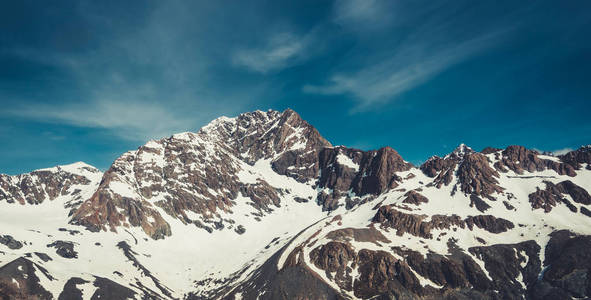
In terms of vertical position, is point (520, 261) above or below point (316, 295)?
above

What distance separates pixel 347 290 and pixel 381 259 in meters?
25.3

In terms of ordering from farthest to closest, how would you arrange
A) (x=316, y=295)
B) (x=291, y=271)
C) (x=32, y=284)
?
(x=291, y=271), (x=316, y=295), (x=32, y=284)

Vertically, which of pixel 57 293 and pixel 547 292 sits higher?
pixel 547 292

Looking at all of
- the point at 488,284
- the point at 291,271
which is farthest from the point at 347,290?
the point at 488,284

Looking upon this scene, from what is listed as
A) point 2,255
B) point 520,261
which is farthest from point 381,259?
point 2,255

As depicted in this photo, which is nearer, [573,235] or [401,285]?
[401,285]

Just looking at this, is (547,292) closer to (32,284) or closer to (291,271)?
(291,271)

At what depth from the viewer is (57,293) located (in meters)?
169

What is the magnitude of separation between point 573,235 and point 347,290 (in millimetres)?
122274

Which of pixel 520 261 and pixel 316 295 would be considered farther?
pixel 520 261

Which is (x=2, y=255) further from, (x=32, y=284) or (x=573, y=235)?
(x=573, y=235)

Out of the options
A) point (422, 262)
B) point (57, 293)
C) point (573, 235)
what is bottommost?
point (57, 293)

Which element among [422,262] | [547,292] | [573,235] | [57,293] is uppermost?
[573,235]

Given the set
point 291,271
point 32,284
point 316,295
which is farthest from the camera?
point 291,271
